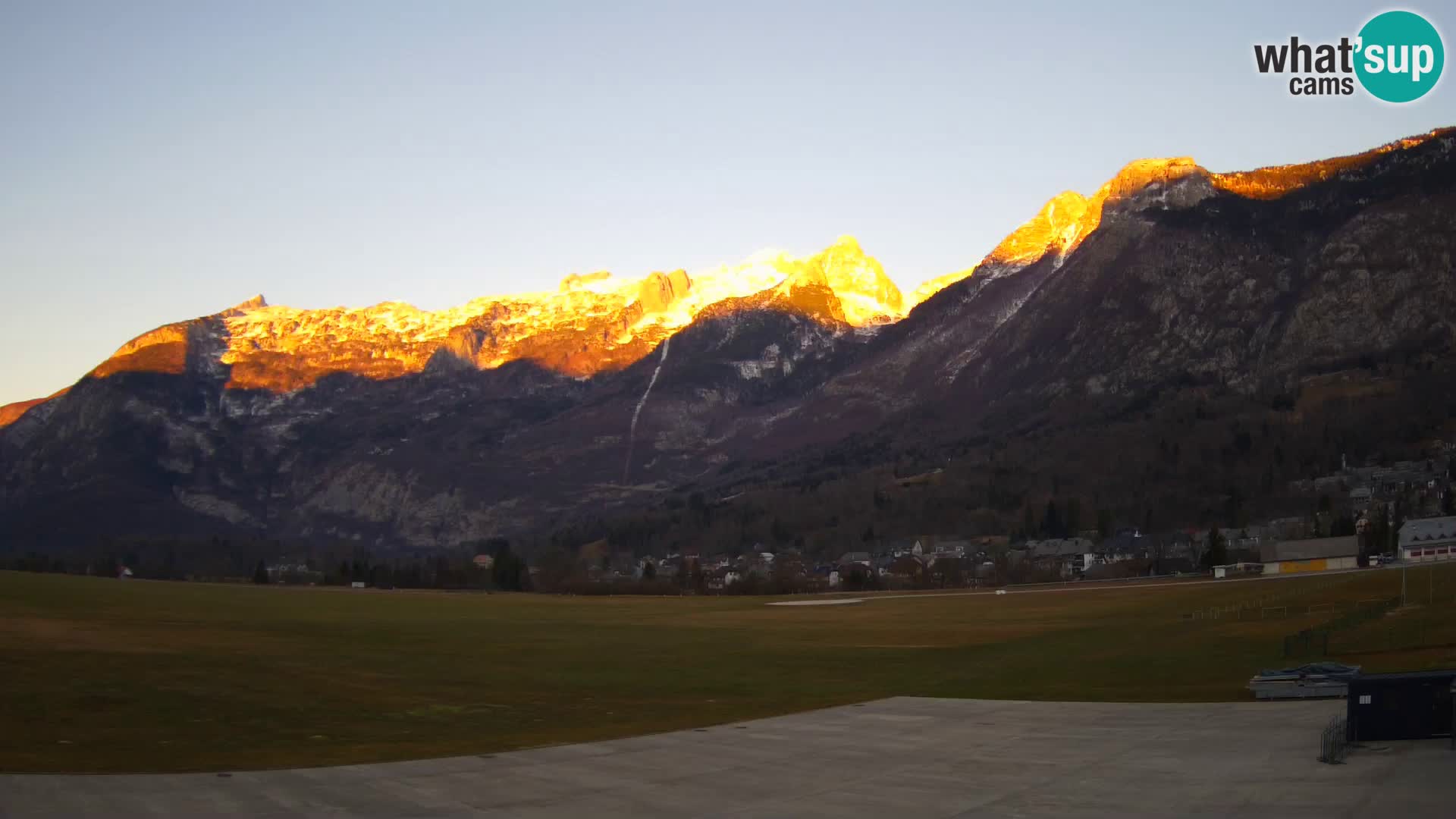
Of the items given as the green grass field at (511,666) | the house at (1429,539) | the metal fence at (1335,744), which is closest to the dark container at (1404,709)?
the metal fence at (1335,744)

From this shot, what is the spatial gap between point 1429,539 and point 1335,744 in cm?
9166

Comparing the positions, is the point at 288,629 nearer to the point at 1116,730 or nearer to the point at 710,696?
the point at 710,696

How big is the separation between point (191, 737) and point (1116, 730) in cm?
3252

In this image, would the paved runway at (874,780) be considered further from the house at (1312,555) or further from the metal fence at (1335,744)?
the house at (1312,555)

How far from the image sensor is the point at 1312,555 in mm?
156375

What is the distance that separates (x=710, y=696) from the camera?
207 ft

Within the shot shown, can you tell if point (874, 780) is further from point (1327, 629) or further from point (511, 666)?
point (1327, 629)

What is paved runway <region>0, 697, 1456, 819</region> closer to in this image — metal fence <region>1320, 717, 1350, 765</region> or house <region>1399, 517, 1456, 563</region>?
metal fence <region>1320, 717, 1350, 765</region>

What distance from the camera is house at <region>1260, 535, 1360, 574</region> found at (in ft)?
497

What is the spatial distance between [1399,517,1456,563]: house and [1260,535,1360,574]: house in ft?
46.0

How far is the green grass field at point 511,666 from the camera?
46.0 metres

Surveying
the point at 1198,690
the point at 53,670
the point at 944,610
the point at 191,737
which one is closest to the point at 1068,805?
the point at 1198,690

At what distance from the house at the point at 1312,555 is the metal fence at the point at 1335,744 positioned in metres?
119

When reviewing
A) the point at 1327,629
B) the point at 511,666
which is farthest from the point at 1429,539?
the point at 511,666
